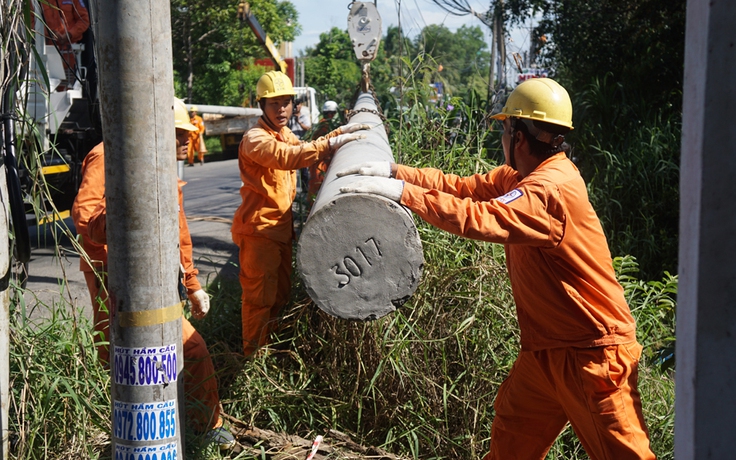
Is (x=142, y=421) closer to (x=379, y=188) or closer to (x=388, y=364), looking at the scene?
(x=379, y=188)

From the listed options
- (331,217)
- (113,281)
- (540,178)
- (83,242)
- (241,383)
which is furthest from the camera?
(241,383)

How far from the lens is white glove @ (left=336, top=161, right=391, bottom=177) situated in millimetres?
3031

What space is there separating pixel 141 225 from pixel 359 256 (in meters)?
0.79

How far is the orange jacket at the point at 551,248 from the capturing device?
2656mm

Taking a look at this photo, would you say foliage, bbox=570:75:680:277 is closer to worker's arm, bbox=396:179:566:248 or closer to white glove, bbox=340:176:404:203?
worker's arm, bbox=396:179:566:248

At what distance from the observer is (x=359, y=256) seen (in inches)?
104

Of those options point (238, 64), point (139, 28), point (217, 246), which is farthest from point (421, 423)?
point (238, 64)

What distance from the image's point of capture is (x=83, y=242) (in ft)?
12.2

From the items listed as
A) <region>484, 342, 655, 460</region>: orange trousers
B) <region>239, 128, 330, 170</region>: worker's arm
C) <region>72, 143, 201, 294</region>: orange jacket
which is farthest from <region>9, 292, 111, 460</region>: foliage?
<region>484, 342, 655, 460</region>: orange trousers

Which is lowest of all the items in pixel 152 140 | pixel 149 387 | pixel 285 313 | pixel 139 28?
pixel 285 313

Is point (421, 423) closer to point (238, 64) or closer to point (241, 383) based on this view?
point (241, 383)

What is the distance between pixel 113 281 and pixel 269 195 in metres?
2.53

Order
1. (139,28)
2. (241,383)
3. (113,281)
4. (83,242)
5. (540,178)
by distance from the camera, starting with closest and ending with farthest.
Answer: (139,28) < (113,281) < (540,178) < (83,242) < (241,383)

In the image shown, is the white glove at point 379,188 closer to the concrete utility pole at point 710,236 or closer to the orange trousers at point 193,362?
the concrete utility pole at point 710,236
